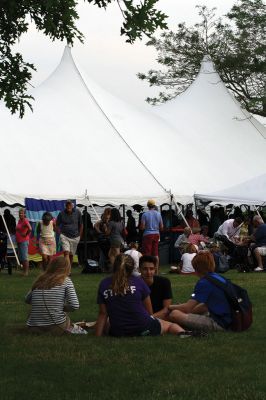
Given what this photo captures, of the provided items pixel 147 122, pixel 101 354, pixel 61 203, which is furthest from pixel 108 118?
pixel 101 354

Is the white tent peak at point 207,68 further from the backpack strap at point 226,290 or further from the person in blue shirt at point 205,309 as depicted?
the backpack strap at point 226,290

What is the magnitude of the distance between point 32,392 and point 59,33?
3.35 metres

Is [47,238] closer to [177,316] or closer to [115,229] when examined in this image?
[115,229]

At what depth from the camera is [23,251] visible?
59.5 ft

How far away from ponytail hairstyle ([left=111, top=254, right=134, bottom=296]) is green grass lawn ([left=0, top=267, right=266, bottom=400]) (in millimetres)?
495

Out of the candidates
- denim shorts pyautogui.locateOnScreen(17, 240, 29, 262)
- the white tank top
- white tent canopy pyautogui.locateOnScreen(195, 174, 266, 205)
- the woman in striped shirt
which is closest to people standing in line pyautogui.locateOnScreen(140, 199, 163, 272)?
the white tank top

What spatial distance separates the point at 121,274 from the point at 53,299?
0.77 meters

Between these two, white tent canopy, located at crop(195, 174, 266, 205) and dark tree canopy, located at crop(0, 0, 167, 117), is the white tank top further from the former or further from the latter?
dark tree canopy, located at crop(0, 0, 167, 117)

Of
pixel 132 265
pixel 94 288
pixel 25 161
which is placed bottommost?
pixel 94 288

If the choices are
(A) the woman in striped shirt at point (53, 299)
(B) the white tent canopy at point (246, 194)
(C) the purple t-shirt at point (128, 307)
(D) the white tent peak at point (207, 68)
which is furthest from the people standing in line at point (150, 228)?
(D) the white tent peak at point (207, 68)

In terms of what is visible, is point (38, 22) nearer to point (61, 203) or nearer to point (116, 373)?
point (116, 373)

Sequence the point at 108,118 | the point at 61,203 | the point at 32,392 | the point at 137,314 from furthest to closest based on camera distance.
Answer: the point at 108,118 < the point at 61,203 < the point at 137,314 < the point at 32,392

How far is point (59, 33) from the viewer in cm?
775

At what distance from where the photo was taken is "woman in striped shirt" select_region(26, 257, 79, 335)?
8742 millimetres
